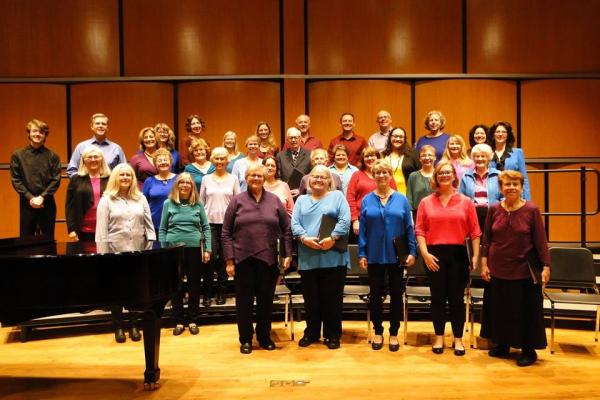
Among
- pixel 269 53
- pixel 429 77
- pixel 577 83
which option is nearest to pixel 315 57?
pixel 269 53

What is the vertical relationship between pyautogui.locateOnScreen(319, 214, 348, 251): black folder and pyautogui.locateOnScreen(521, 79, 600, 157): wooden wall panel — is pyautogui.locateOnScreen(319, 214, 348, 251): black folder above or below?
below

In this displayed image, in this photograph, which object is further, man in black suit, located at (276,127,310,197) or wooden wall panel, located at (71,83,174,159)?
wooden wall panel, located at (71,83,174,159)

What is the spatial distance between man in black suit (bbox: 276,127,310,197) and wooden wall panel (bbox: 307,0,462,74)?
2171mm

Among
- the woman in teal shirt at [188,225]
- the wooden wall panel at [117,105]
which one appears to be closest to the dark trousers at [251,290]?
the woman in teal shirt at [188,225]

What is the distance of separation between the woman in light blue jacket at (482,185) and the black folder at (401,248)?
2.90ft

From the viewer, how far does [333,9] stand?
25.9 feet

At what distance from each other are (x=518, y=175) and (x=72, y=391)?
3.22 meters

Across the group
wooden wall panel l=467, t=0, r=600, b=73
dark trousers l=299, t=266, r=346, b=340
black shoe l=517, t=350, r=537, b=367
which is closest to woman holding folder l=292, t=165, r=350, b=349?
dark trousers l=299, t=266, r=346, b=340

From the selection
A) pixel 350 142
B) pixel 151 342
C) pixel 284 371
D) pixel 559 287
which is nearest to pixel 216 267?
pixel 284 371

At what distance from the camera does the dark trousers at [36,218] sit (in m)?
5.77

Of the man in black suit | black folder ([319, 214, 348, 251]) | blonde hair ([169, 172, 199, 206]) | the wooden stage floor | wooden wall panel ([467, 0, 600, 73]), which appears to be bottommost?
the wooden stage floor

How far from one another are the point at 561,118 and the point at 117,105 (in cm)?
546

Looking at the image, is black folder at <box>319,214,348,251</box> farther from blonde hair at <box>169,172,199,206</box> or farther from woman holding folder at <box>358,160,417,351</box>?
blonde hair at <box>169,172,199,206</box>

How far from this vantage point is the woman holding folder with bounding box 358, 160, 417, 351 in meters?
4.75
